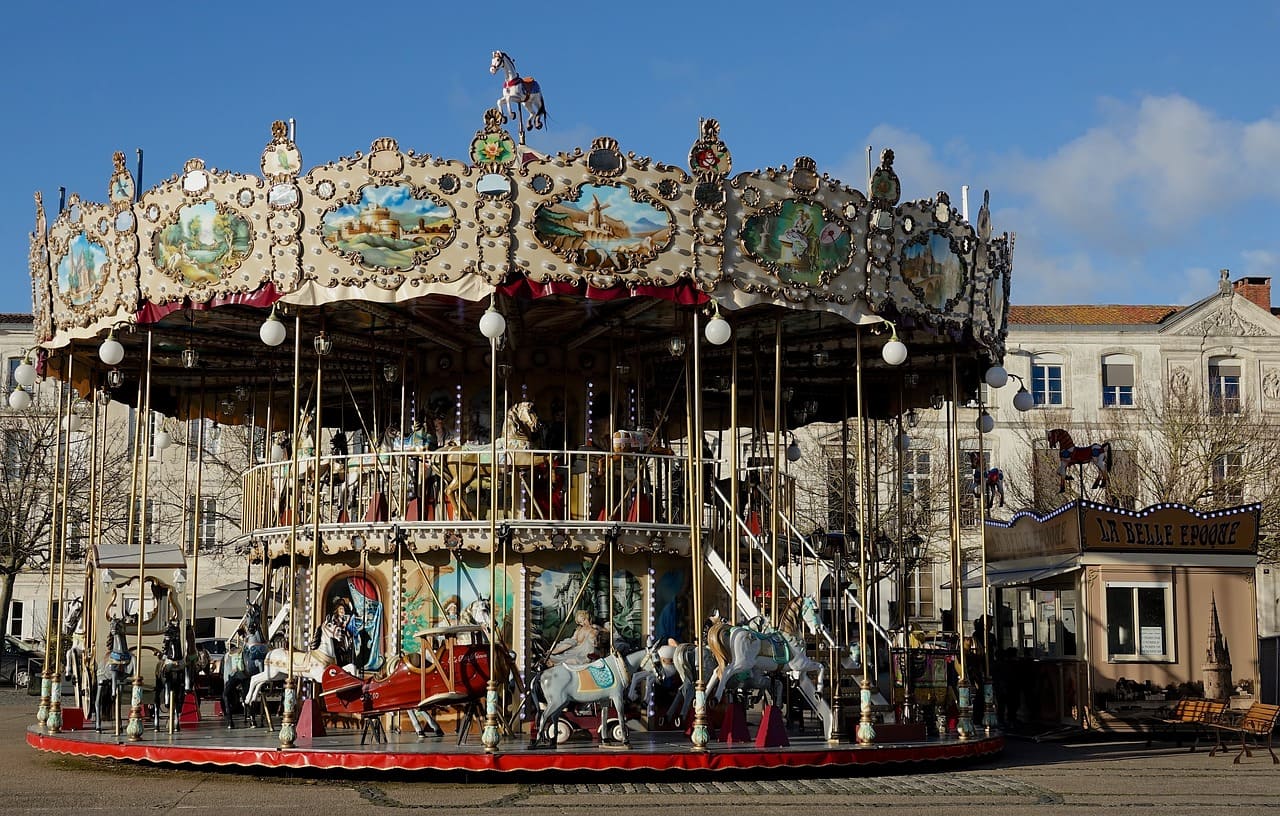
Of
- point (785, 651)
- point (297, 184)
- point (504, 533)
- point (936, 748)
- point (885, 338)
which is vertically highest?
point (297, 184)

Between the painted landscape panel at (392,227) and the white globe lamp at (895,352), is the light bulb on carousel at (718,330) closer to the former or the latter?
the white globe lamp at (895,352)

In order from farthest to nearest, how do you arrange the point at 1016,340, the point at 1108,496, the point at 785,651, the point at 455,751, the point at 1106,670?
the point at 1016,340
the point at 1108,496
the point at 1106,670
the point at 785,651
the point at 455,751

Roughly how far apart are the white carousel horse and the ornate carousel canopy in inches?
154

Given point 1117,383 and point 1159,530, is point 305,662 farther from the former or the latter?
point 1117,383

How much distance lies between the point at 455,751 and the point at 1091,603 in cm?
1281

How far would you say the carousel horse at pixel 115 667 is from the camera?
2062cm

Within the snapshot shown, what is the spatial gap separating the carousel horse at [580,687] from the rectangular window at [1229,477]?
87.6 ft

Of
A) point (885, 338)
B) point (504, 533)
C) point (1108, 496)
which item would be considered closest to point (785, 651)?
point (504, 533)

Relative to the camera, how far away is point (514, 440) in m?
22.7

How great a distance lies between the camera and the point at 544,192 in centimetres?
1953

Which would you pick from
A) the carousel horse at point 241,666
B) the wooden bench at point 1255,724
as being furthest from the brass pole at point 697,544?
the wooden bench at point 1255,724

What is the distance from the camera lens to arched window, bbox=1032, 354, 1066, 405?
179 ft

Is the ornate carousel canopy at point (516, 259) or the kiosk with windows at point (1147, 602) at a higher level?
the ornate carousel canopy at point (516, 259)

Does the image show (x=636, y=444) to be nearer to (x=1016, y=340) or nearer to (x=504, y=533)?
(x=504, y=533)
